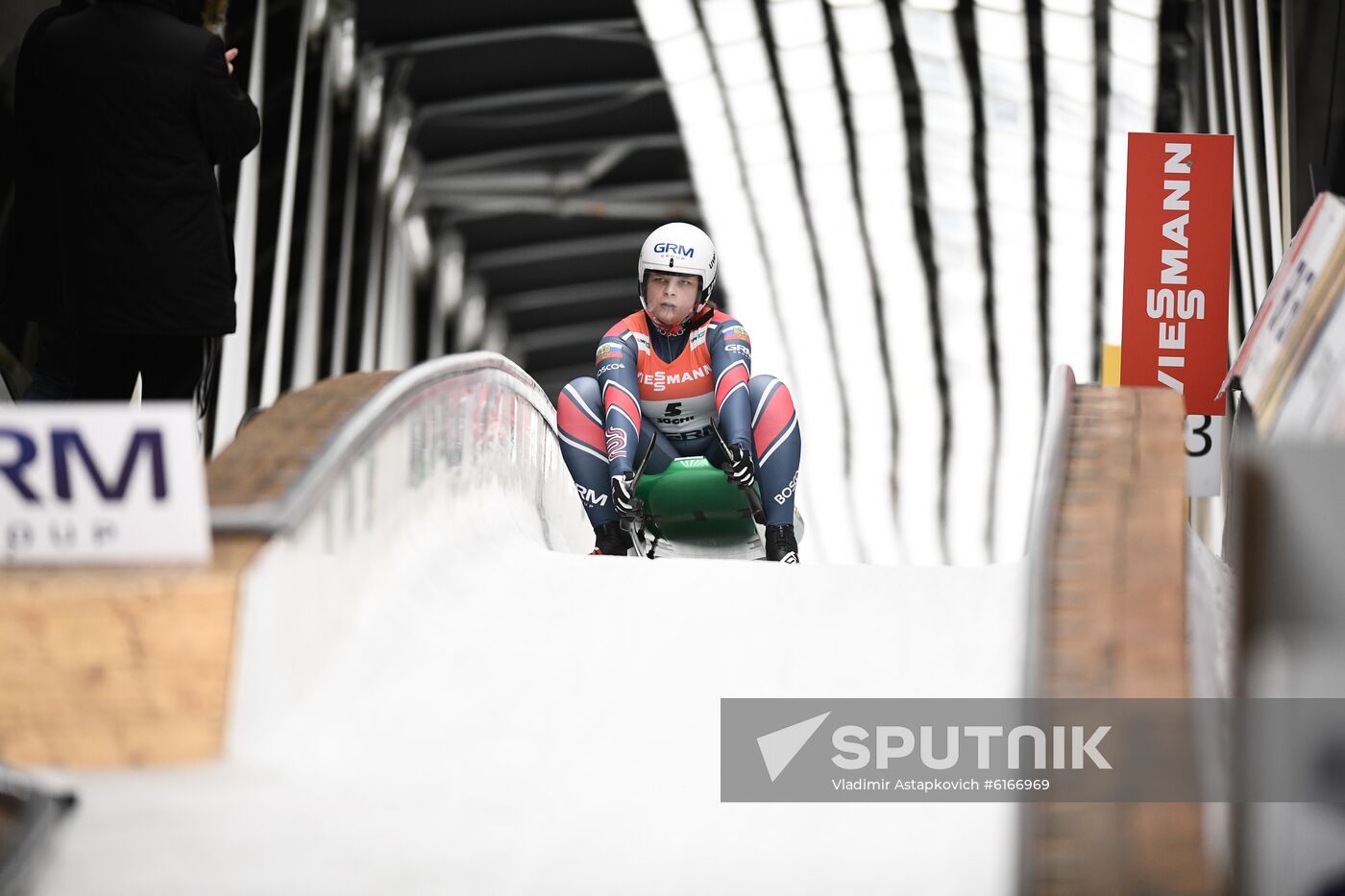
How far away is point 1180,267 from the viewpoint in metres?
9.56

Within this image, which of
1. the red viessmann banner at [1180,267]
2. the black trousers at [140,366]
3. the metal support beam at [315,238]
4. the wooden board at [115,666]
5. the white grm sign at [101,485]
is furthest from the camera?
the metal support beam at [315,238]

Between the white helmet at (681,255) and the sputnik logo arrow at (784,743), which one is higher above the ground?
the white helmet at (681,255)

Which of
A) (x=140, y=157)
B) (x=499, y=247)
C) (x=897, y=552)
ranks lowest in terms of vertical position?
(x=897, y=552)

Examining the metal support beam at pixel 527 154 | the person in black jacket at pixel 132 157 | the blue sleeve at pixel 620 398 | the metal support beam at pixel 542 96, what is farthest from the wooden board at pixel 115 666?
the metal support beam at pixel 527 154

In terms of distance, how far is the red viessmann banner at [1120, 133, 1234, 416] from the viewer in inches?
374

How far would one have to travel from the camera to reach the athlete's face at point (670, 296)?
8.40 meters

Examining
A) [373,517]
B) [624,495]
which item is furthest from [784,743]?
[624,495]

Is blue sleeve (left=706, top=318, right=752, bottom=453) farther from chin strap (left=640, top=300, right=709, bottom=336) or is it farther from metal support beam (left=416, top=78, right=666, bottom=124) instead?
metal support beam (left=416, top=78, right=666, bottom=124)

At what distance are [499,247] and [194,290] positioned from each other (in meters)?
20.5

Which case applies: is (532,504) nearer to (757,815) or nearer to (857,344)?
(757,815)

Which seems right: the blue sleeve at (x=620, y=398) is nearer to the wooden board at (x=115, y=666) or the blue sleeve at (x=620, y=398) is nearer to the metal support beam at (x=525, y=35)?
the wooden board at (x=115, y=666)

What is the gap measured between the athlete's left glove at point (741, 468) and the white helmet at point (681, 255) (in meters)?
0.84

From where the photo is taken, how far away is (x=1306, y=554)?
120 inches

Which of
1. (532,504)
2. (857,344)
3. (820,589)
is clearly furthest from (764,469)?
(857,344)
